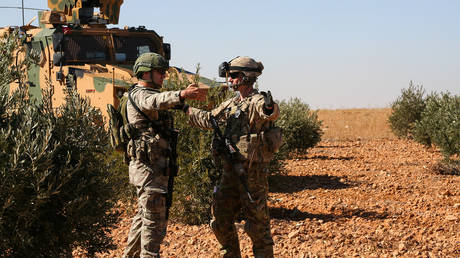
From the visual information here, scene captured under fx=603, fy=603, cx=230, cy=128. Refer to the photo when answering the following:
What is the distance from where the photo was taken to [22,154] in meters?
3.75

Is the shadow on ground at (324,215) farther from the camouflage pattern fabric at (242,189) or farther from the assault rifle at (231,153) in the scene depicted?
the assault rifle at (231,153)

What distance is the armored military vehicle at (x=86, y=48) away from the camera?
8.34m

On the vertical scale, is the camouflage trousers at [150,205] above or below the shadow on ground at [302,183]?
above

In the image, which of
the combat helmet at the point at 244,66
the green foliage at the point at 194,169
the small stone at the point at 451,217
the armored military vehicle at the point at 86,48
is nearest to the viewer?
the combat helmet at the point at 244,66

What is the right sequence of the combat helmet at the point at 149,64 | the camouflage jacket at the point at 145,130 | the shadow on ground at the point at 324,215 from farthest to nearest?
the shadow on ground at the point at 324,215
the combat helmet at the point at 149,64
the camouflage jacket at the point at 145,130

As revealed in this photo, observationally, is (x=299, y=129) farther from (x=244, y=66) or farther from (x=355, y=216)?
(x=244, y=66)

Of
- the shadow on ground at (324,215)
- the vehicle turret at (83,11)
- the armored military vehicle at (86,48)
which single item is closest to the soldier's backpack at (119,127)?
the shadow on ground at (324,215)

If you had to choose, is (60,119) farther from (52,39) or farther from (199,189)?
(52,39)

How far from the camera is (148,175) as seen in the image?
4168mm

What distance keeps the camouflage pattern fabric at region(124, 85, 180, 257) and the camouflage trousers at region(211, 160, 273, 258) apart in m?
0.44

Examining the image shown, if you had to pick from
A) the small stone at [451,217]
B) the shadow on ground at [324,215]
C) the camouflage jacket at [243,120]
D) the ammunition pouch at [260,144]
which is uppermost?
the camouflage jacket at [243,120]

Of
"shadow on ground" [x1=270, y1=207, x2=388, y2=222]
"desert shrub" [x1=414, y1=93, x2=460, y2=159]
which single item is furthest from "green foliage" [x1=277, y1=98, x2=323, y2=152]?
"shadow on ground" [x1=270, y1=207, x2=388, y2=222]

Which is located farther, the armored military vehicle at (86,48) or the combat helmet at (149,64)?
the armored military vehicle at (86,48)

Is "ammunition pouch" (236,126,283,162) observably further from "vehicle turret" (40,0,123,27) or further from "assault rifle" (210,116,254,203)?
"vehicle turret" (40,0,123,27)
